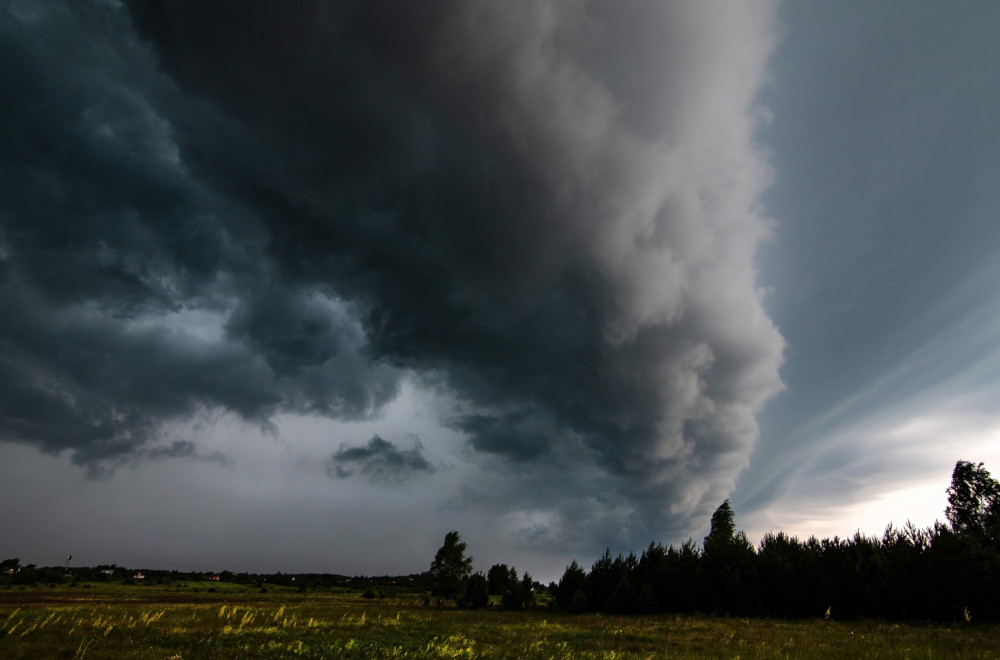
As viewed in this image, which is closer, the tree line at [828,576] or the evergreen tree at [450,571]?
the tree line at [828,576]

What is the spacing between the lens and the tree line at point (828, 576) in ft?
123

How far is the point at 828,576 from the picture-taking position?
44.1m

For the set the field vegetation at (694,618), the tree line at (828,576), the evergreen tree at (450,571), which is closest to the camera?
the field vegetation at (694,618)

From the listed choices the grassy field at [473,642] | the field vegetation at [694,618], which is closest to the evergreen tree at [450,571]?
the field vegetation at [694,618]

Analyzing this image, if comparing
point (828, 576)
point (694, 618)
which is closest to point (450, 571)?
point (694, 618)

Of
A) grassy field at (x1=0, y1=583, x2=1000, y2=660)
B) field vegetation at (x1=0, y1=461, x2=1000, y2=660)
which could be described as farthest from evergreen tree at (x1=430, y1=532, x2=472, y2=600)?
grassy field at (x1=0, y1=583, x2=1000, y2=660)

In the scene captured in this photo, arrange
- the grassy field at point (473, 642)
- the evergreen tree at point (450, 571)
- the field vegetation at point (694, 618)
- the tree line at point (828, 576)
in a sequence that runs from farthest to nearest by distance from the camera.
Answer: the evergreen tree at point (450, 571) → the tree line at point (828, 576) → the field vegetation at point (694, 618) → the grassy field at point (473, 642)

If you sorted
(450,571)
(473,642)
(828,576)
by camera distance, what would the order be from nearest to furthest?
(473,642), (828,576), (450,571)

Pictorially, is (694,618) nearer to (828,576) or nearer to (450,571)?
(828,576)

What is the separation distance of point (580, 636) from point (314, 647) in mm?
15988

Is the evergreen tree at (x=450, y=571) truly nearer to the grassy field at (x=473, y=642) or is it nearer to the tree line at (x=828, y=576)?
the tree line at (x=828, y=576)

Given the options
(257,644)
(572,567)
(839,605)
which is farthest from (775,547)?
(257,644)

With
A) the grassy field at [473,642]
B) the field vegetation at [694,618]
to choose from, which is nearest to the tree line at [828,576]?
the field vegetation at [694,618]

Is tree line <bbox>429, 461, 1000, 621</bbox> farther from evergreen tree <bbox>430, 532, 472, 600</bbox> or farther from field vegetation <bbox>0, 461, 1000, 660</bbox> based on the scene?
evergreen tree <bbox>430, 532, 472, 600</bbox>
